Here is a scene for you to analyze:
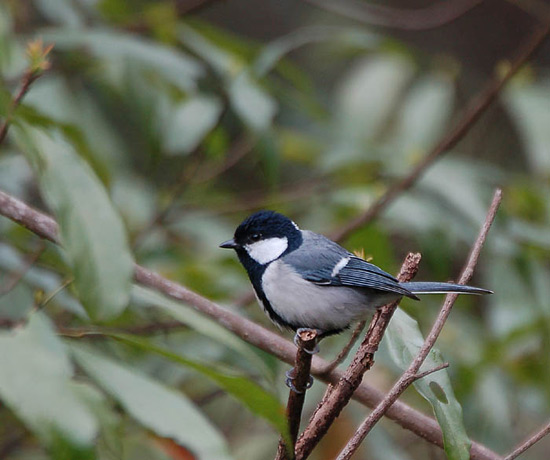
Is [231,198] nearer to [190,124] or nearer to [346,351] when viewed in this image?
[190,124]

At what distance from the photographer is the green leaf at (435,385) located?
1480 millimetres

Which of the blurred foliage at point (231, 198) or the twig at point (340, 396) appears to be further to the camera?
the blurred foliage at point (231, 198)

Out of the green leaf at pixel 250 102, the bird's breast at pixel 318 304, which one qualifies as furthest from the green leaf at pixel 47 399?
the green leaf at pixel 250 102

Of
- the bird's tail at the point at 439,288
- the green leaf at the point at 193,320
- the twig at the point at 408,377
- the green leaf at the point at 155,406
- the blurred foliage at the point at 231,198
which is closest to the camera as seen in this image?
the green leaf at the point at 155,406

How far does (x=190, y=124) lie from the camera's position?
2.92 m

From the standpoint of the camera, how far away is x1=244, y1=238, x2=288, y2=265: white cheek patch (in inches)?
90.4

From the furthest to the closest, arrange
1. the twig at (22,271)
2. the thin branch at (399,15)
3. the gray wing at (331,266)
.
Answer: the thin branch at (399,15) < the twig at (22,271) < the gray wing at (331,266)

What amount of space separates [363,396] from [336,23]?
394 cm

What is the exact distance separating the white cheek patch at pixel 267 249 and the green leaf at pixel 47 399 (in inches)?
49.1

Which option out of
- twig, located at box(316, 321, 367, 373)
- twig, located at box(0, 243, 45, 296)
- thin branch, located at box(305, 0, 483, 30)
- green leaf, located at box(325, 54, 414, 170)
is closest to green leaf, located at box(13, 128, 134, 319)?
twig, located at box(316, 321, 367, 373)

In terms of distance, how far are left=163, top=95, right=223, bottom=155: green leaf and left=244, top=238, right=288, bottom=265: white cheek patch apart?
65cm

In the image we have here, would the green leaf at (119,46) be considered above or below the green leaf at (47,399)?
below

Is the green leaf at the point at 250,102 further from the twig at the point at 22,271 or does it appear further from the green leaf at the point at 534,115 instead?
the green leaf at the point at 534,115

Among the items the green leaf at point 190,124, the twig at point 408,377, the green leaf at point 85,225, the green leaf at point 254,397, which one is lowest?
the green leaf at point 190,124
